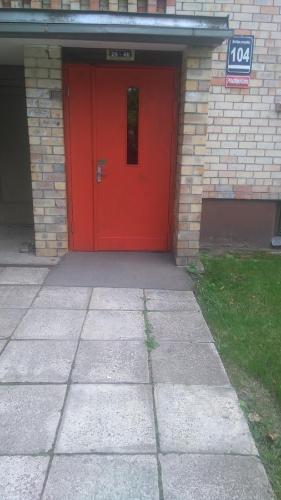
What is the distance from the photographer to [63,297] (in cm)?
414

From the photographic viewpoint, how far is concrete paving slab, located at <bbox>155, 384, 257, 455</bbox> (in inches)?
86.7

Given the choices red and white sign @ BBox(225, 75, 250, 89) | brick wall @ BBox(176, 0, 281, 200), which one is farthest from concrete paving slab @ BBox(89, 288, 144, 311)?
red and white sign @ BBox(225, 75, 250, 89)

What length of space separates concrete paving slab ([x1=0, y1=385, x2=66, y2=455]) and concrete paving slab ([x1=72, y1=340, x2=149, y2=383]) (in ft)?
0.82

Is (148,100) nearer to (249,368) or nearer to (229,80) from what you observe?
(229,80)

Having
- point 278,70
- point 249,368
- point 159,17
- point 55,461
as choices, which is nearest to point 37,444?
point 55,461

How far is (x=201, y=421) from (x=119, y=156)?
361cm

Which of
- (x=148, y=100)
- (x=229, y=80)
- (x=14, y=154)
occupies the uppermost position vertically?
(x=229, y=80)

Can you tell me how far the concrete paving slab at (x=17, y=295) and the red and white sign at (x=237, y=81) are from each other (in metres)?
3.75

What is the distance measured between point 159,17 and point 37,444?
12.9 ft

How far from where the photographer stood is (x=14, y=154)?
6609mm

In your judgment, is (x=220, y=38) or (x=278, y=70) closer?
(x=220, y=38)

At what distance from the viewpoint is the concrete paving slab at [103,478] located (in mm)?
1891

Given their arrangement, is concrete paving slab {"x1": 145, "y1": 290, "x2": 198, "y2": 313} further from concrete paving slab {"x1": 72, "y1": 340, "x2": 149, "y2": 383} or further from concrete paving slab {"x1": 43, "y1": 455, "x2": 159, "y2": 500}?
concrete paving slab {"x1": 43, "y1": 455, "x2": 159, "y2": 500}

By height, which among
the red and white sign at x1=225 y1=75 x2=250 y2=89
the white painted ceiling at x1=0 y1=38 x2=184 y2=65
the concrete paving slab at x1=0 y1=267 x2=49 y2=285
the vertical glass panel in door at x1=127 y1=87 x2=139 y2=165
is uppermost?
the white painted ceiling at x1=0 y1=38 x2=184 y2=65
